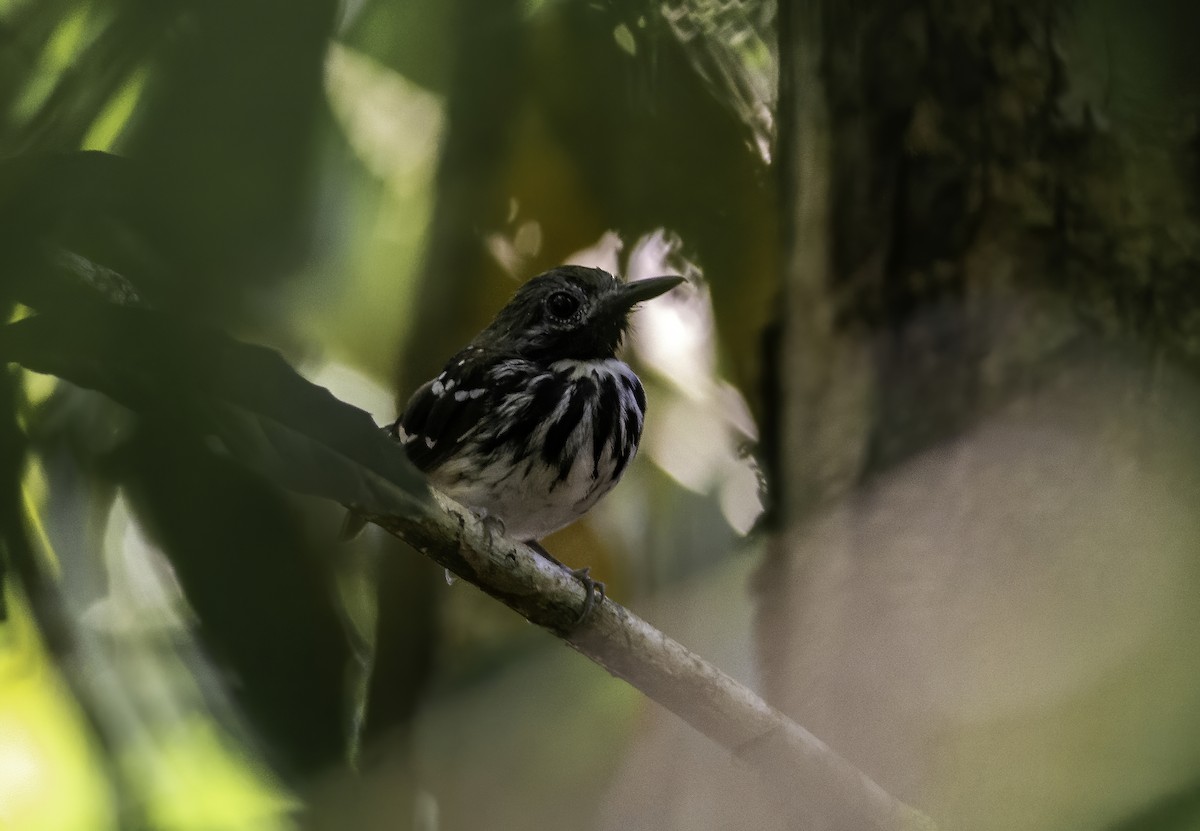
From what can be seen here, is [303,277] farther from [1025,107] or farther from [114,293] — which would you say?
[1025,107]

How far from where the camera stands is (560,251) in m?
1.47

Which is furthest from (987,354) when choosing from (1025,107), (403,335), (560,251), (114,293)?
(114,293)

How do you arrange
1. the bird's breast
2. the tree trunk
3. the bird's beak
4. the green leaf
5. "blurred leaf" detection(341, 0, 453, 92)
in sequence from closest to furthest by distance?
the green leaf
"blurred leaf" detection(341, 0, 453, 92)
the tree trunk
the bird's beak
the bird's breast

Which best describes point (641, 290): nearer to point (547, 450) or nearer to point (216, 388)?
point (547, 450)

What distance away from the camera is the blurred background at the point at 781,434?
784mm

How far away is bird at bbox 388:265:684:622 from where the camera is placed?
5.19 feet

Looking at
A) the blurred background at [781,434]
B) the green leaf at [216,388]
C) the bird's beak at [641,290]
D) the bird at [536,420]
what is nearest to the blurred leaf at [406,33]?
the blurred background at [781,434]

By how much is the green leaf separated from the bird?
1113 millimetres

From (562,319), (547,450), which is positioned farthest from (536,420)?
(562,319)

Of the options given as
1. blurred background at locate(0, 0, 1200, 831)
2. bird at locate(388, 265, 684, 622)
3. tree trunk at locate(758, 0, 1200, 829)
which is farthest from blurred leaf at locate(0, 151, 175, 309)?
bird at locate(388, 265, 684, 622)

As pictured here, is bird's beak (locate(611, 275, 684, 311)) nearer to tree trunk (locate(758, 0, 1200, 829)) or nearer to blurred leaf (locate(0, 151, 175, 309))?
tree trunk (locate(758, 0, 1200, 829))

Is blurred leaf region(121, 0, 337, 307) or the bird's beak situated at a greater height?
blurred leaf region(121, 0, 337, 307)

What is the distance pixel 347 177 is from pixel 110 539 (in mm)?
411

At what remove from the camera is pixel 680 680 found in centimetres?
132
